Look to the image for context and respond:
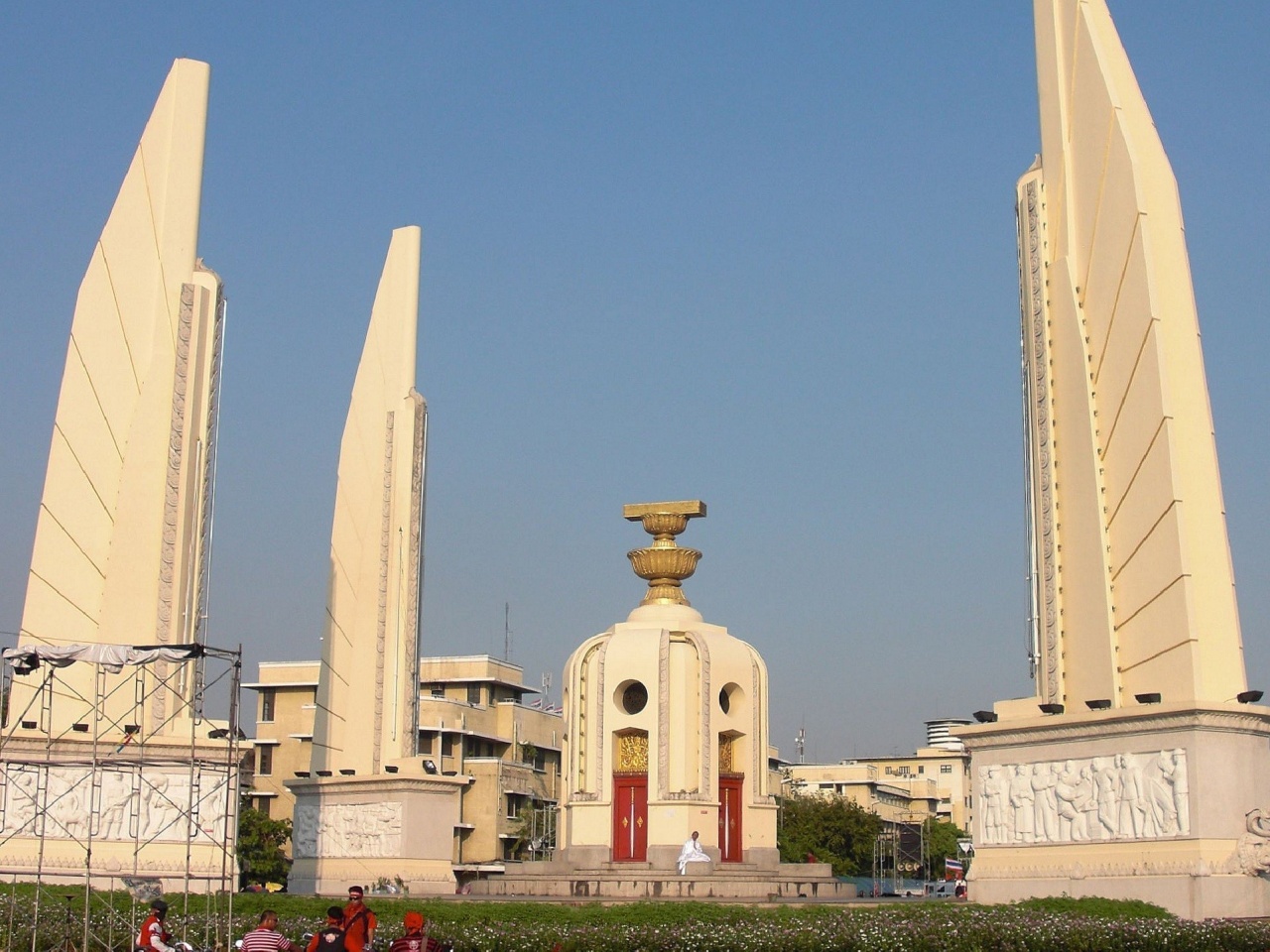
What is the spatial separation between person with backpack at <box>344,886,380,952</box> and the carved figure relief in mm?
9820

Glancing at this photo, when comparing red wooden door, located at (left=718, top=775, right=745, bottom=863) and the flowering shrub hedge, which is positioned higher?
red wooden door, located at (left=718, top=775, right=745, bottom=863)

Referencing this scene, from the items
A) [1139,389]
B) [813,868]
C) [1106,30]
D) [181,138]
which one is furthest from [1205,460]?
[181,138]

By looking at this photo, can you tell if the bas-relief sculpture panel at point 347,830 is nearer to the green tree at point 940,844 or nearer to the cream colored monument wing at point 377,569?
the cream colored monument wing at point 377,569

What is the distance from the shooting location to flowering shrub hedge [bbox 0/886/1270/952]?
13648 mm

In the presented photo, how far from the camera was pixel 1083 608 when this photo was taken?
19.3 metres

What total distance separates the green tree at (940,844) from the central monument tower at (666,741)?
27466 millimetres

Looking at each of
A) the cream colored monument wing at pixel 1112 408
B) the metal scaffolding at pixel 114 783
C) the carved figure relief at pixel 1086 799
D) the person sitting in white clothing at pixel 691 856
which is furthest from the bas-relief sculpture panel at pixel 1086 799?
the metal scaffolding at pixel 114 783

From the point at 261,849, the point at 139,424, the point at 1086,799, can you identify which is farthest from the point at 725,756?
the point at 261,849

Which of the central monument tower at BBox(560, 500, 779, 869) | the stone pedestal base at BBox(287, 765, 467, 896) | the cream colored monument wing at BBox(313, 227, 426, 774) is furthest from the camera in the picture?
the central monument tower at BBox(560, 500, 779, 869)

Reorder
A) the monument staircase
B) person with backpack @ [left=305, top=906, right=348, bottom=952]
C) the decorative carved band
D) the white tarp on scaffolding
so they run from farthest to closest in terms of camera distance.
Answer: the decorative carved band < the monument staircase < the white tarp on scaffolding < person with backpack @ [left=305, top=906, right=348, bottom=952]

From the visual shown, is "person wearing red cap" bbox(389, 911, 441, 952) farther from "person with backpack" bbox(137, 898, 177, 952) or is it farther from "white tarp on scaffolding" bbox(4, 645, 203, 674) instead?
"white tarp on scaffolding" bbox(4, 645, 203, 674)

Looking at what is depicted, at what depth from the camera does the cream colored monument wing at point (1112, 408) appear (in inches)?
697

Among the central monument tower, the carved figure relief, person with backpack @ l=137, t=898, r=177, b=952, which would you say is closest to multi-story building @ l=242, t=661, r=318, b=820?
the central monument tower

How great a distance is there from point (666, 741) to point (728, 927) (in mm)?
14563
